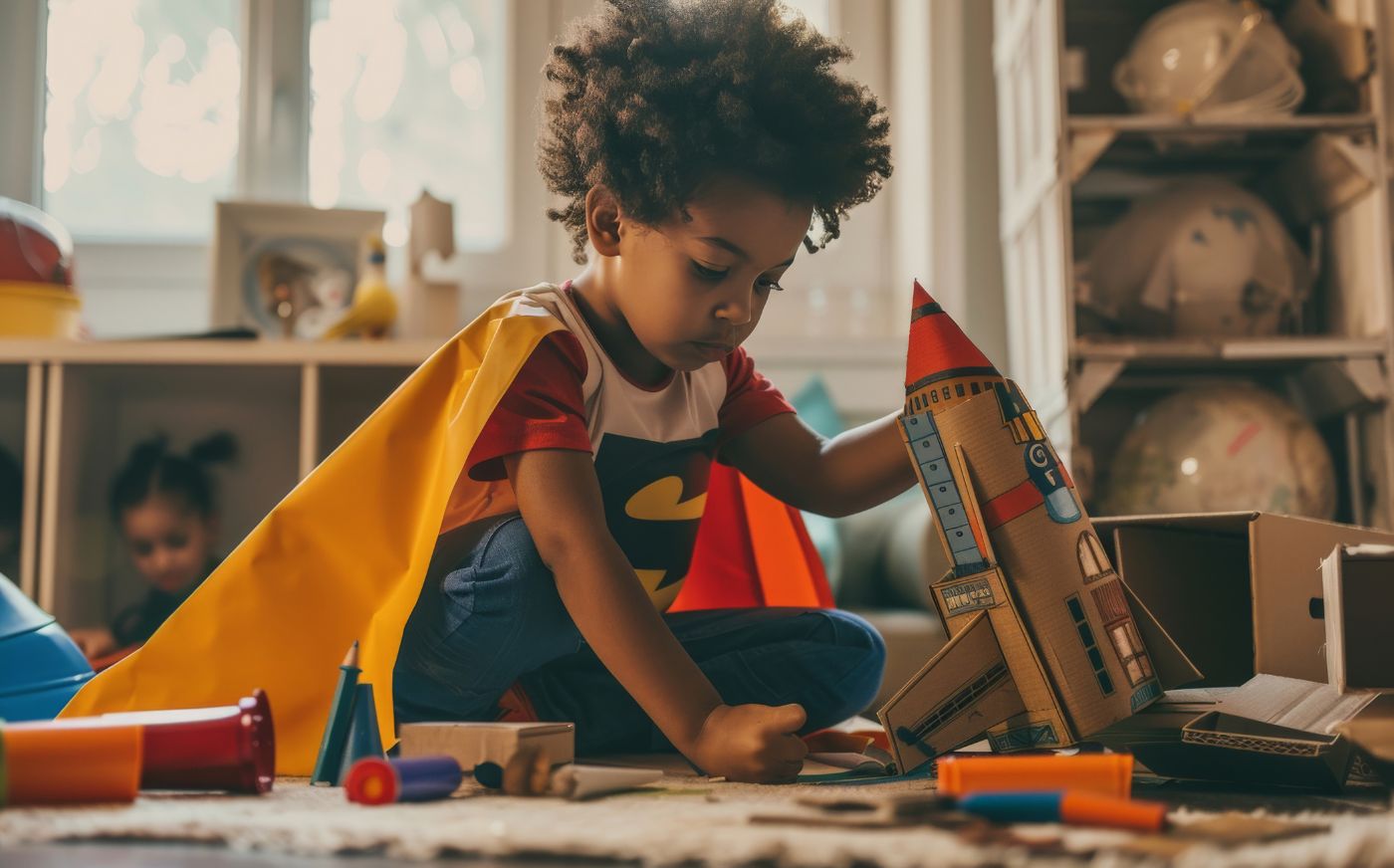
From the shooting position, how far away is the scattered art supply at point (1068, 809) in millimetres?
609

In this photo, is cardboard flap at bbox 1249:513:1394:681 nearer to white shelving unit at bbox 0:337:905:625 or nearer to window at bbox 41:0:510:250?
white shelving unit at bbox 0:337:905:625

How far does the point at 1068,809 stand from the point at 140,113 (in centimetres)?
228

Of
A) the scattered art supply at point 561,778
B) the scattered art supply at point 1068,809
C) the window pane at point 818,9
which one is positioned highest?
the window pane at point 818,9

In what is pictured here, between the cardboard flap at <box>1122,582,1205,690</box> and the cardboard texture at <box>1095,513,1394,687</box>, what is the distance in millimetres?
114

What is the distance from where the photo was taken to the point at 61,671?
1.12m

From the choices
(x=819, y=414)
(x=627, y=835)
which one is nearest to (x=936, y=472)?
(x=627, y=835)

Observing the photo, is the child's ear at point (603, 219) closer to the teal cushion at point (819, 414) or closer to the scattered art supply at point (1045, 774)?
the scattered art supply at point (1045, 774)

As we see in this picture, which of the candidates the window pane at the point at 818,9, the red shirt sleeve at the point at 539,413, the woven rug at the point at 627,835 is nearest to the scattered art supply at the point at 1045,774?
the woven rug at the point at 627,835

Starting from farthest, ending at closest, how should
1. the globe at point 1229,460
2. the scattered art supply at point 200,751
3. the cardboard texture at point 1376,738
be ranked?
1. the globe at point 1229,460
2. the scattered art supply at point 200,751
3. the cardboard texture at point 1376,738

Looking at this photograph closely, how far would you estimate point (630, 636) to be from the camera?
87 cm

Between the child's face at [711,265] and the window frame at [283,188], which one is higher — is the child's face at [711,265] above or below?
below

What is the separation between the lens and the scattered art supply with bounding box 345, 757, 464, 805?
0.74 meters

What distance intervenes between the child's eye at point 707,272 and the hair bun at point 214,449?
1.41 metres

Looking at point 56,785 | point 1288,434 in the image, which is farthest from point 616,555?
point 1288,434
